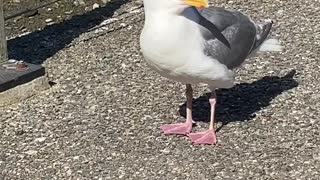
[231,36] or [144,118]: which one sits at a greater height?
[231,36]

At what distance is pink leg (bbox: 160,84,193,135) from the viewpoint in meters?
5.52

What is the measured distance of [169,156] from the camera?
5.21m

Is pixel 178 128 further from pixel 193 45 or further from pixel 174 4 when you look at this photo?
pixel 174 4

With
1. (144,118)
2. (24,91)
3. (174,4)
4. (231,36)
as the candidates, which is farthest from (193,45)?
(24,91)

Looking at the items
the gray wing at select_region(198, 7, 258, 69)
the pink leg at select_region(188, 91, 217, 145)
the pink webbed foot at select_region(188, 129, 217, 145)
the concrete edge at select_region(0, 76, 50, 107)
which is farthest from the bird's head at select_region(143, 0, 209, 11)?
the concrete edge at select_region(0, 76, 50, 107)

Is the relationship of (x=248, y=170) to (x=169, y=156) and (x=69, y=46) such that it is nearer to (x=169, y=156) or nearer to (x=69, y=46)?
(x=169, y=156)

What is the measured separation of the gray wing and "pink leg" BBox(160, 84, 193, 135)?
1.36 feet

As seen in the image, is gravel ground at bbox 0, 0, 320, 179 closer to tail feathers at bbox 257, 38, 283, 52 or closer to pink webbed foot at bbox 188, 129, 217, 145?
pink webbed foot at bbox 188, 129, 217, 145

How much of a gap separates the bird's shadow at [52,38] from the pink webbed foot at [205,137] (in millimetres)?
2158

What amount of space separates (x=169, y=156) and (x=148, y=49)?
762mm

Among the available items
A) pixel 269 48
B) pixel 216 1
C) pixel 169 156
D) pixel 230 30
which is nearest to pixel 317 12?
pixel 216 1

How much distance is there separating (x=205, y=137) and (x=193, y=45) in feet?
2.37

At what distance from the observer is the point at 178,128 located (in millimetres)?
5543

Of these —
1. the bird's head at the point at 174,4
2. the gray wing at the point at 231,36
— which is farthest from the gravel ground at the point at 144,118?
the bird's head at the point at 174,4
